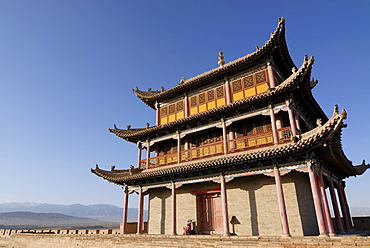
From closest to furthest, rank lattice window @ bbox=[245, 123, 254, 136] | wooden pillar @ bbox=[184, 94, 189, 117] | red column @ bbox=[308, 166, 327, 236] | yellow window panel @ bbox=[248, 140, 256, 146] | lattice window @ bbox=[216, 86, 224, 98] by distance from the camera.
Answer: red column @ bbox=[308, 166, 327, 236]
yellow window panel @ bbox=[248, 140, 256, 146]
lattice window @ bbox=[245, 123, 254, 136]
lattice window @ bbox=[216, 86, 224, 98]
wooden pillar @ bbox=[184, 94, 189, 117]

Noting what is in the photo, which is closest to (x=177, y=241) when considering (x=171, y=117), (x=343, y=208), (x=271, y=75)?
(x=171, y=117)

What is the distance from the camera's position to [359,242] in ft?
25.9

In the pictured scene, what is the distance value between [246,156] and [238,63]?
20.2 feet

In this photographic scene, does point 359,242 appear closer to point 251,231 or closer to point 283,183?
point 283,183

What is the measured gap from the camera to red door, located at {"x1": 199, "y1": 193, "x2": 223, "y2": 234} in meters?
13.9

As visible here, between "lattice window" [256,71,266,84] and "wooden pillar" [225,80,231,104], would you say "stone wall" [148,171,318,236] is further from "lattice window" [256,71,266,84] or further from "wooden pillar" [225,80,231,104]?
"lattice window" [256,71,266,84]

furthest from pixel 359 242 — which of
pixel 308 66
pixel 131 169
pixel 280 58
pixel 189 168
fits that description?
pixel 131 169

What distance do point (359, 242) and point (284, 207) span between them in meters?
3.18

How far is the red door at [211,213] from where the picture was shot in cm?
1395

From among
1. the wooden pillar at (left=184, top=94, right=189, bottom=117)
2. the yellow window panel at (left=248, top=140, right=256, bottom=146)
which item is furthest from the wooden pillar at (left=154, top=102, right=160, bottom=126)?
the yellow window panel at (left=248, top=140, right=256, bottom=146)

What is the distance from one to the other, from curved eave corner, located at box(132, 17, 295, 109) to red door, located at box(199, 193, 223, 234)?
759 cm

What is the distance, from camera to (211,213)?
1430cm

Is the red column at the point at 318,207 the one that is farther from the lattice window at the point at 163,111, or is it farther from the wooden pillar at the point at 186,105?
the lattice window at the point at 163,111

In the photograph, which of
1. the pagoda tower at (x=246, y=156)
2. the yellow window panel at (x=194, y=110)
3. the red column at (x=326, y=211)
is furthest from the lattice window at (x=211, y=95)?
the red column at (x=326, y=211)
